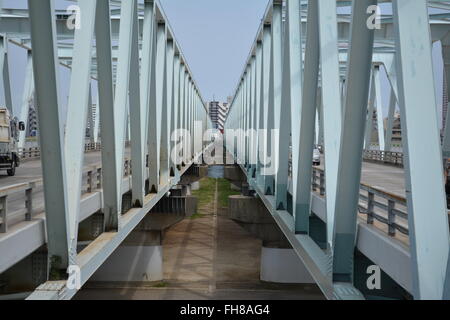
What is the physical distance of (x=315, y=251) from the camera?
8.30m

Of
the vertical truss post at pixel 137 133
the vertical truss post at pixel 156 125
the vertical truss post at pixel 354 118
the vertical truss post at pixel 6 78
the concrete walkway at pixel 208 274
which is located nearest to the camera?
the vertical truss post at pixel 354 118

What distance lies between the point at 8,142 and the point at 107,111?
12.1 meters

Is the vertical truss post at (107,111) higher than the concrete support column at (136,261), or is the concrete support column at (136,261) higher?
the vertical truss post at (107,111)

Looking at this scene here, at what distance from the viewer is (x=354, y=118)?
5.82m

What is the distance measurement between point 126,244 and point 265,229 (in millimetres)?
5916

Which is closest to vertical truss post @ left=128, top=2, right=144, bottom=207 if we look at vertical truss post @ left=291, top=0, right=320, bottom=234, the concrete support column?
vertical truss post @ left=291, top=0, right=320, bottom=234

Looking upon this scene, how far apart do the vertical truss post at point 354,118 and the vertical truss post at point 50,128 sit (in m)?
2.78

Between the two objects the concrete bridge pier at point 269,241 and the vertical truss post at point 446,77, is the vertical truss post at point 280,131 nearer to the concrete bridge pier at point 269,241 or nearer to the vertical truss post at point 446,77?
the concrete bridge pier at point 269,241

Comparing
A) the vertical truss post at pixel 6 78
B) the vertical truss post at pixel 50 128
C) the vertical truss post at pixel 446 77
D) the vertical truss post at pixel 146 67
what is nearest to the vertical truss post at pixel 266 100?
the vertical truss post at pixel 146 67

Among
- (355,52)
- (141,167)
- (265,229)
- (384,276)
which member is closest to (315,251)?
(384,276)

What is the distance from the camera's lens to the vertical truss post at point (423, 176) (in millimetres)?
4074

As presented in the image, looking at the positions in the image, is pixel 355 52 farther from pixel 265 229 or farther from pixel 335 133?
pixel 265 229

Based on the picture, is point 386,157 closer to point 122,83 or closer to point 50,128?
point 122,83

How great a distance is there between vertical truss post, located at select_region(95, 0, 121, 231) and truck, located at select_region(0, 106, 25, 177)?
9.45 meters
